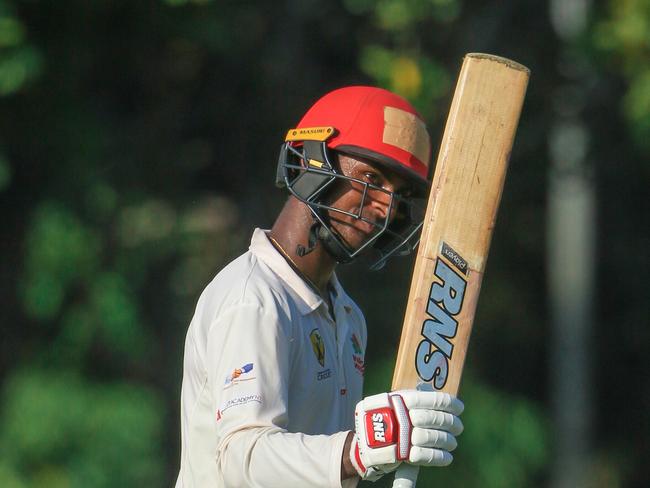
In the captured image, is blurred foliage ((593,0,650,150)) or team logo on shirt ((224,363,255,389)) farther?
blurred foliage ((593,0,650,150))

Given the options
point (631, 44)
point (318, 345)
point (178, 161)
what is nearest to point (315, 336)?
point (318, 345)

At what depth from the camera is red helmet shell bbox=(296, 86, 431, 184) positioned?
3609 millimetres

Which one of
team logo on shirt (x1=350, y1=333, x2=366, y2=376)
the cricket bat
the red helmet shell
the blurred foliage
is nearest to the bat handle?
the cricket bat

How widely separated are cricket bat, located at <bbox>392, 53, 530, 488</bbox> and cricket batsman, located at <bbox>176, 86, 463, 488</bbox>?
5.7 inches

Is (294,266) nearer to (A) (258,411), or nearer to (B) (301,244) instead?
(B) (301,244)

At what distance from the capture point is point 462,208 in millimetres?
3539

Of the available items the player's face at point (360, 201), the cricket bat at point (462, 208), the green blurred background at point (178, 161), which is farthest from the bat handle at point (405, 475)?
the green blurred background at point (178, 161)

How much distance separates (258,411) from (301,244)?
59cm

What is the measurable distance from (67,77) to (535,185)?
389cm

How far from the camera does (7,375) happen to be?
28.6 ft

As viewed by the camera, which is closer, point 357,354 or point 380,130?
point 380,130

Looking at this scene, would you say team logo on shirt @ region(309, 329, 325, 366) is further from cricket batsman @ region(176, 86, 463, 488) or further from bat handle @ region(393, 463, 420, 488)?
bat handle @ region(393, 463, 420, 488)

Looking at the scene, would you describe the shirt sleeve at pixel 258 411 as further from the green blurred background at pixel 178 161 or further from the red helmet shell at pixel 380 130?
the green blurred background at pixel 178 161

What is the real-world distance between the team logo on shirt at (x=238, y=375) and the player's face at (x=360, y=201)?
0.55 metres
